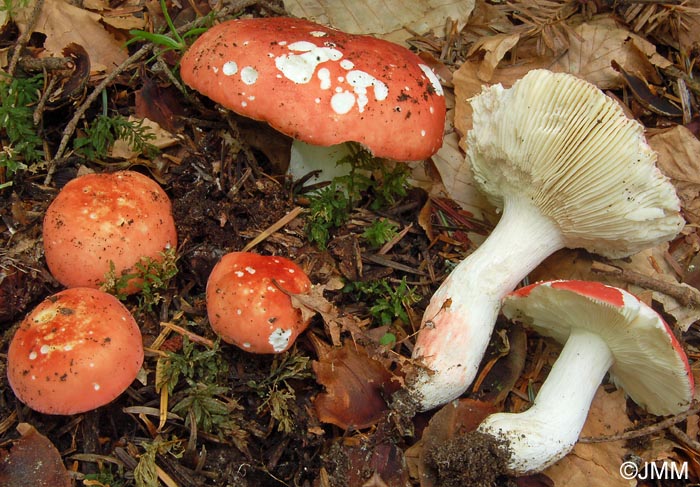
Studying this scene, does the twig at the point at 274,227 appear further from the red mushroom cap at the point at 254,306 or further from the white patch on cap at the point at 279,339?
the white patch on cap at the point at 279,339

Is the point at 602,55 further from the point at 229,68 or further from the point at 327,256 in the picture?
the point at 229,68

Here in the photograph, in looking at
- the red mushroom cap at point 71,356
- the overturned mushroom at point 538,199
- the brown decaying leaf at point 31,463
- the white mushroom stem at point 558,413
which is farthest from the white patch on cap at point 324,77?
the brown decaying leaf at point 31,463

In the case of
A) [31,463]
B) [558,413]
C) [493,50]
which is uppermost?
[493,50]

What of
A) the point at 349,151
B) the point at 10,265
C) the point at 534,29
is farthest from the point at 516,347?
the point at 10,265

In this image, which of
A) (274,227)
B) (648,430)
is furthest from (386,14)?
(648,430)

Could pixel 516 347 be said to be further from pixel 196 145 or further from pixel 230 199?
pixel 196 145

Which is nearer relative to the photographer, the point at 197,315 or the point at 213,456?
the point at 213,456
